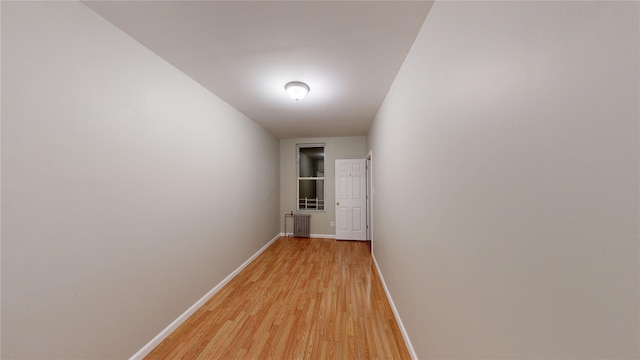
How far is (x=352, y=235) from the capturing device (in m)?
5.13

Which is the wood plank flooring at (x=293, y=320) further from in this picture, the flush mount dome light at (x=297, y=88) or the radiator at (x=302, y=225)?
the flush mount dome light at (x=297, y=88)

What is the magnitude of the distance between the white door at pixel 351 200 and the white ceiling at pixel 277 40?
99.1 inches

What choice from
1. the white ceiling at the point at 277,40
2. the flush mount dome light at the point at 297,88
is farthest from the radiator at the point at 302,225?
the flush mount dome light at the point at 297,88

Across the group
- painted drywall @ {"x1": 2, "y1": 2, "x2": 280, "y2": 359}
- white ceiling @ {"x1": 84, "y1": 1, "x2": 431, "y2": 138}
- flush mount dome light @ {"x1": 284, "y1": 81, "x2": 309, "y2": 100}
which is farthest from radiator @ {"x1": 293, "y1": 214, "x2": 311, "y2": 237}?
flush mount dome light @ {"x1": 284, "y1": 81, "x2": 309, "y2": 100}

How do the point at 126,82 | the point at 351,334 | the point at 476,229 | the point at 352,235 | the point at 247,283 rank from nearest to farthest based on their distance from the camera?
1. the point at 476,229
2. the point at 126,82
3. the point at 351,334
4. the point at 247,283
5. the point at 352,235

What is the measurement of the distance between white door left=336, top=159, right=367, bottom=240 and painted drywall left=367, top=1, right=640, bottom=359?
148 inches

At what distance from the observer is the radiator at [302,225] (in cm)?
536

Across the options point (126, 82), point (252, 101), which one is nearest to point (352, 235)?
point (252, 101)

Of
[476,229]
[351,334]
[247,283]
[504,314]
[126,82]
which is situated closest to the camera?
[504,314]

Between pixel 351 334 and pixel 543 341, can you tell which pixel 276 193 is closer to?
pixel 351 334

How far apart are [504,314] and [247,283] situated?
9.54 feet

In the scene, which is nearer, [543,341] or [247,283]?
[543,341]

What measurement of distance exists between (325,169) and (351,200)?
3.34 feet

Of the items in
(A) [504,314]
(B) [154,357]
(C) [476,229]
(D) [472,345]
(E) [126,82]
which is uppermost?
(E) [126,82]
